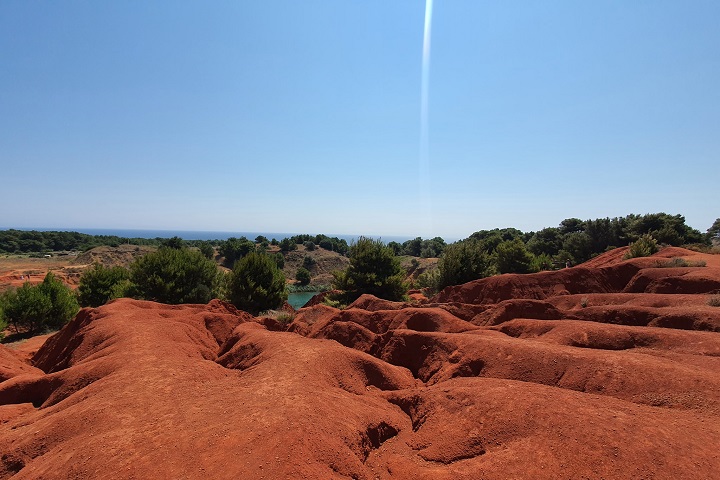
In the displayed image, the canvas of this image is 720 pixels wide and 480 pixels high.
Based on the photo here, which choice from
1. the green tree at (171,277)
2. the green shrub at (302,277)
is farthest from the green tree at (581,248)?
the green tree at (171,277)

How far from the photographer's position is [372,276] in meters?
28.7

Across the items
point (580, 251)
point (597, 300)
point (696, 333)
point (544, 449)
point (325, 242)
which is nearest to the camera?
point (544, 449)

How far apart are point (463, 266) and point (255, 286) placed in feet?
59.3

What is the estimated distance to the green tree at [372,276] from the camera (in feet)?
95.1

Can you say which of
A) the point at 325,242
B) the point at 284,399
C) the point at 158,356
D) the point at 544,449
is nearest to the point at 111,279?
the point at 158,356

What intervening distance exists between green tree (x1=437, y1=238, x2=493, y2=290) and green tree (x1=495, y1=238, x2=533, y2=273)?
8.04m

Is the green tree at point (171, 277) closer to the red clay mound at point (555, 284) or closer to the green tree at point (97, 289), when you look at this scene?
the green tree at point (97, 289)

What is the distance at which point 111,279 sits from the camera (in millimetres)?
31453

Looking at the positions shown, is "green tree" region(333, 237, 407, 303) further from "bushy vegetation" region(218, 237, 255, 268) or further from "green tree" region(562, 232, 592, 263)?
"bushy vegetation" region(218, 237, 255, 268)

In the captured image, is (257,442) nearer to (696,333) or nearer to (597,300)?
(696,333)

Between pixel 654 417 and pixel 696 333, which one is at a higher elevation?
pixel 696 333

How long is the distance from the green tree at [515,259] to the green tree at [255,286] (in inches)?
983

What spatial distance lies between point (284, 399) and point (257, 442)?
1630 mm

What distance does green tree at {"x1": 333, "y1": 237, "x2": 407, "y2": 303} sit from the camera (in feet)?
95.1
